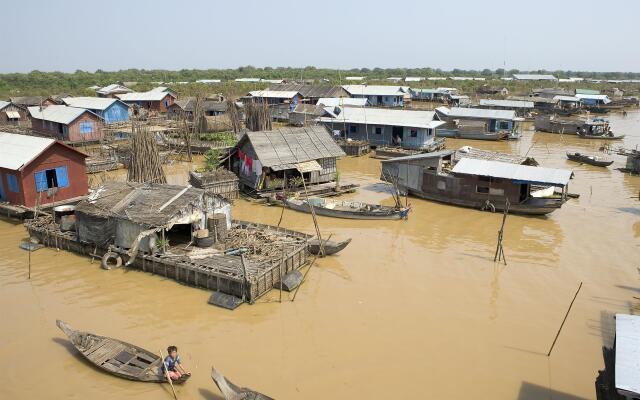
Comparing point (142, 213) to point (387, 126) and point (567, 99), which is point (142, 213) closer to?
point (387, 126)

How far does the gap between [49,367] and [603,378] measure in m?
12.4

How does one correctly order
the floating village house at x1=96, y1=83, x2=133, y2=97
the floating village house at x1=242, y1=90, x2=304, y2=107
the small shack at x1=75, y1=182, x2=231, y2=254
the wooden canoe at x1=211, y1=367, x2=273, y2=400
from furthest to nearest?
the floating village house at x1=96, y1=83, x2=133, y2=97 → the floating village house at x1=242, y1=90, x2=304, y2=107 → the small shack at x1=75, y1=182, x2=231, y2=254 → the wooden canoe at x1=211, y1=367, x2=273, y2=400

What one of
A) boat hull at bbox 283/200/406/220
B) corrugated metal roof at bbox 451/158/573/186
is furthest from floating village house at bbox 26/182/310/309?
corrugated metal roof at bbox 451/158/573/186

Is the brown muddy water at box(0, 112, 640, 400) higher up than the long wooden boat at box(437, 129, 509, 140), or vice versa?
the long wooden boat at box(437, 129, 509, 140)

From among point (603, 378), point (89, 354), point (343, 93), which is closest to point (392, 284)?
point (603, 378)

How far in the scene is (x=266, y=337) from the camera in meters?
12.5

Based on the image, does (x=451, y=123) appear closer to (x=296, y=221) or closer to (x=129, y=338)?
(x=296, y=221)

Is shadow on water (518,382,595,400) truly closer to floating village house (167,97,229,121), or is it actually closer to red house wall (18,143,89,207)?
red house wall (18,143,89,207)

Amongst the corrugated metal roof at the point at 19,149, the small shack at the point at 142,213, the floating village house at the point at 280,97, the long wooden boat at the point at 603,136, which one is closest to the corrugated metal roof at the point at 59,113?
the corrugated metal roof at the point at 19,149

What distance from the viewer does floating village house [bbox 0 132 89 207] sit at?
20438 mm

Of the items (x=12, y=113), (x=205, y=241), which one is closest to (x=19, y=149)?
(x=205, y=241)

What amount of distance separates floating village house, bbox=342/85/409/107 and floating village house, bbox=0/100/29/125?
38.2m

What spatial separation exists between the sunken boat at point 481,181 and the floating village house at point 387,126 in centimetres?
1133

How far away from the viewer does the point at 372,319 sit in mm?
13305
